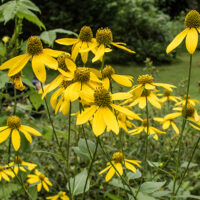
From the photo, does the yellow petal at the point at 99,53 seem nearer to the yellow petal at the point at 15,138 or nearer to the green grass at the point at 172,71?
the yellow petal at the point at 15,138

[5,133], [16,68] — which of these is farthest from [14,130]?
[16,68]

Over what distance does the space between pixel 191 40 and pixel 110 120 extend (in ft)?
0.84

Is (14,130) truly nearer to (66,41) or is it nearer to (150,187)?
(66,41)

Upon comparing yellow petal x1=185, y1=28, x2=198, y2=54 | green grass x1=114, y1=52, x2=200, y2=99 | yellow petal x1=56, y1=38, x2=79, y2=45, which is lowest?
green grass x1=114, y1=52, x2=200, y2=99

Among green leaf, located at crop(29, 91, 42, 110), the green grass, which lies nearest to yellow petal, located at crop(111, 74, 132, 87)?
green leaf, located at crop(29, 91, 42, 110)

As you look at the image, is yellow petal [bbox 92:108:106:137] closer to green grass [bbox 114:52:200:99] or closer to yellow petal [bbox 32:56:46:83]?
yellow petal [bbox 32:56:46:83]

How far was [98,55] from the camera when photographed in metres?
0.70

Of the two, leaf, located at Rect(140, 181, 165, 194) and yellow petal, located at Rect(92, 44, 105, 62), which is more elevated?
yellow petal, located at Rect(92, 44, 105, 62)

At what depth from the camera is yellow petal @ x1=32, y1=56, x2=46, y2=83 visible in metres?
0.66

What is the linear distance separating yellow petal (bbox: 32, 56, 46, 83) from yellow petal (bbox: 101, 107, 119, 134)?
0.15m


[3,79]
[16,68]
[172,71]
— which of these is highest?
[16,68]

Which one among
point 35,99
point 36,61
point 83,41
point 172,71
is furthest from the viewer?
point 172,71

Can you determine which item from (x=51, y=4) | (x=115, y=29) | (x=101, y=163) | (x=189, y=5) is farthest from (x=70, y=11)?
(x=101, y=163)

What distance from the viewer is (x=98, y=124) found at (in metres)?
0.61
